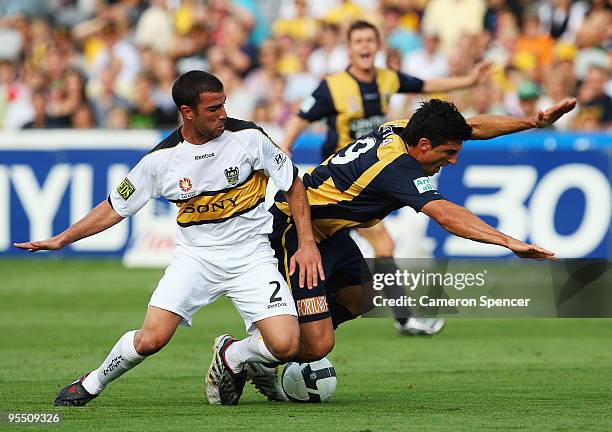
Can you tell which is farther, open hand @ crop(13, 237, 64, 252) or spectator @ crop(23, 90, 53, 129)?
spectator @ crop(23, 90, 53, 129)

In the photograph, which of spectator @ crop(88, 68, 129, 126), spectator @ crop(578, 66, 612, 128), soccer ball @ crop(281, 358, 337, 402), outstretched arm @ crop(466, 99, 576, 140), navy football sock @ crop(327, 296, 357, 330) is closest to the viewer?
soccer ball @ crop(281, 358, 337, 402)

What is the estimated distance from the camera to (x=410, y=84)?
1231 centimetres

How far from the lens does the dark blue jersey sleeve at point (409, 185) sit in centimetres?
764

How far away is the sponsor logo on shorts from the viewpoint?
323 inches

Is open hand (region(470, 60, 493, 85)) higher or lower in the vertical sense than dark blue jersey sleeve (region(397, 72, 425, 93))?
higher

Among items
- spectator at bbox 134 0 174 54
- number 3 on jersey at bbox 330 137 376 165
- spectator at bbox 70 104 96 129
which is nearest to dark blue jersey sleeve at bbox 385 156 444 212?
number 3 on jersey at bbox 330 137 376 165

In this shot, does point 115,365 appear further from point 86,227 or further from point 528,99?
point 528,99

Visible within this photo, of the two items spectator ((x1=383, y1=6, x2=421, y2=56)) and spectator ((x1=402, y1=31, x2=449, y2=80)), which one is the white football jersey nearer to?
spectator ((x1=402, y1=31, x2=449, y2=80))

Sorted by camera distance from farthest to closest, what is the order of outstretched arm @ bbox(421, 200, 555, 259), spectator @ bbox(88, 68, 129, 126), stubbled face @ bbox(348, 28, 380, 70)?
1. spectator @ bbox(88, 68, 129, 126)
2. stubbled face @ bbox(348, 28, 380, 70)
3. outstretched arm @ bbox(421, 200, 555, 259)

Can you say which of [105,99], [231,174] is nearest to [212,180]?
[231,174]

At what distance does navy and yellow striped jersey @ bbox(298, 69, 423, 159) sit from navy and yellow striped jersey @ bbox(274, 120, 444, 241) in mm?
3646

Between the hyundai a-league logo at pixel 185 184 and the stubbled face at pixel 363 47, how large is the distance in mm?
4692

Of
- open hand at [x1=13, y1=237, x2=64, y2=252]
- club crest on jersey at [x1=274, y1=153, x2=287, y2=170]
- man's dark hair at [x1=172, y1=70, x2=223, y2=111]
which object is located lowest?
Answer: open hand at [x1=13, y1=237, x2=64, y2=252]

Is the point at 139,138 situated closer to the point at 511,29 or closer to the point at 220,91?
the point at 511,29
